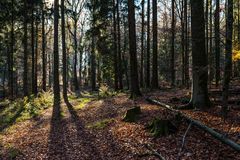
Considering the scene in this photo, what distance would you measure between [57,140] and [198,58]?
5.98 metres

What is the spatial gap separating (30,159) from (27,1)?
67.3ft

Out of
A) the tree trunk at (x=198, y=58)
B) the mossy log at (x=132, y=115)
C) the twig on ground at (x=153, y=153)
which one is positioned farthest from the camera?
the mossy log at (x=132, y=115)

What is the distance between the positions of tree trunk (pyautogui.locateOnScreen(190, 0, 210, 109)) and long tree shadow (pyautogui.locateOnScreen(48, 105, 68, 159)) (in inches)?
196

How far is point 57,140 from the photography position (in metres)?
12.0

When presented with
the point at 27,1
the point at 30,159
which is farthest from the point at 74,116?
the point at 27,1

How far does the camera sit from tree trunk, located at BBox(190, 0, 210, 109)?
11805 mm

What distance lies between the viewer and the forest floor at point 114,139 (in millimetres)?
8250

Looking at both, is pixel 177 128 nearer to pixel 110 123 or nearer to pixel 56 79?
pixel 110 123

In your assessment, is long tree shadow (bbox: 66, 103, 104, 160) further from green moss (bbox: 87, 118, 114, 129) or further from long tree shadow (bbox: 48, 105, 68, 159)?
long tree shadow (bbox: 48, 105, 68, 159)

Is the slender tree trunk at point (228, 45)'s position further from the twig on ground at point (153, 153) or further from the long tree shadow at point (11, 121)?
the long tree shadow at point (11, 121)

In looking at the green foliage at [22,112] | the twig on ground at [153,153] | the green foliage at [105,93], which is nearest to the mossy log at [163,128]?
the twig on ground at [153,153]

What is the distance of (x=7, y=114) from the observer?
19609 mm

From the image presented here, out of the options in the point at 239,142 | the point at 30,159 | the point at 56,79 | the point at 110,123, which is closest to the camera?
the point at 239,142

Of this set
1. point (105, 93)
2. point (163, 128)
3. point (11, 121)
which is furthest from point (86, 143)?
point (105, 93)
